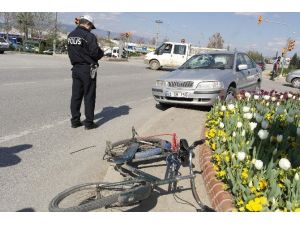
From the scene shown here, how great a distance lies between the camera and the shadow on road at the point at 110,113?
787 centimetres

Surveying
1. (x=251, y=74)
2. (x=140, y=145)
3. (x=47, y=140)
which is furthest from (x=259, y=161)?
(x=251, y=74)

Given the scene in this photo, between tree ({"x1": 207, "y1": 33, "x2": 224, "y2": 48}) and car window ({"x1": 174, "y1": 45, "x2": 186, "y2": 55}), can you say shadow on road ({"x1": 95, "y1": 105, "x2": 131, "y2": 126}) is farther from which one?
tree ({"x1": 207, "y1": 33, "x2": 224, "y2": 48})

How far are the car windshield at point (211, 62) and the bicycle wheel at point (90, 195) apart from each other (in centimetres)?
615

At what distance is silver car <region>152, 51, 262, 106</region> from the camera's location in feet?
26.5

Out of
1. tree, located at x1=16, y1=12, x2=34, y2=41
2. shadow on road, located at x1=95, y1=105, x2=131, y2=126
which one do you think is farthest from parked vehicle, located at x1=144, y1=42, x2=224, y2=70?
tree, located at x1=16, y1=12, x2=34, y2=41

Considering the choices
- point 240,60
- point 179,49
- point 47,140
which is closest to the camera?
point 47,140

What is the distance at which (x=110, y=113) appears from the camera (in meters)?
8.59

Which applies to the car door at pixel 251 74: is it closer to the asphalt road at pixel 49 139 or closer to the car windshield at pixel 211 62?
the car windshield at pixel 211 62

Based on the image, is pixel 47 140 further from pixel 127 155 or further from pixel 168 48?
pixel 168 48

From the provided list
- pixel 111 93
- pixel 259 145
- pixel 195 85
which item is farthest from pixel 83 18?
pixel 111 93

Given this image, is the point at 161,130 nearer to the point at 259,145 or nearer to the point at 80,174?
the point at 80,174

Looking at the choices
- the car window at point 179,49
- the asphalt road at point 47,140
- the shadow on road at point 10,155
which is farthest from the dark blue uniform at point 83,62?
the car window at point 179,49

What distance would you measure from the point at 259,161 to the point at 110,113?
5577mm

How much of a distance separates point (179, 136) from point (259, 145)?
6.85 ft
